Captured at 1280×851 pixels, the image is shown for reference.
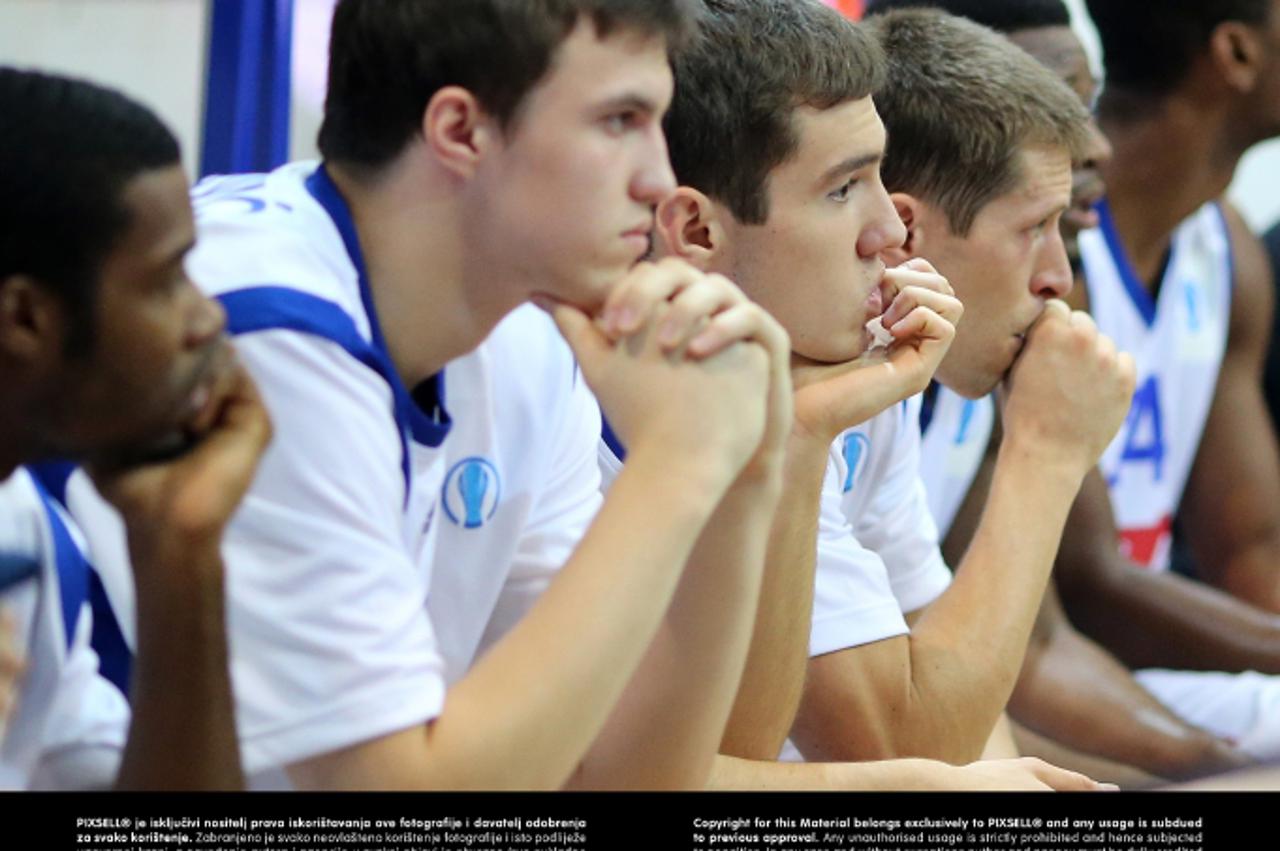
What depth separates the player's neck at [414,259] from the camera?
1098 millimetres

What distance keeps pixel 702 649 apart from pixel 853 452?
0.54 m

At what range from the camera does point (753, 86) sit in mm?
1411

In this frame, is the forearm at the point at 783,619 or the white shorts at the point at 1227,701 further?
the white shorts at the point at 1227,701

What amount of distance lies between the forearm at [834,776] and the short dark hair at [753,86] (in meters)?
0.43

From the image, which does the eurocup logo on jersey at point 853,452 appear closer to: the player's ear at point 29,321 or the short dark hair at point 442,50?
the short dark hair at point 442,50

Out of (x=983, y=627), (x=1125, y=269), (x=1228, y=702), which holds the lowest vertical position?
(x=1228, y=702)

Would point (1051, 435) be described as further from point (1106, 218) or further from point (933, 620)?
point (1106, 218)

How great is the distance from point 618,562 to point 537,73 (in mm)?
307

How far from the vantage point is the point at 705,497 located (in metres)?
1.01

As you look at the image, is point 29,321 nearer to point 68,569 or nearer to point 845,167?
point 68,569

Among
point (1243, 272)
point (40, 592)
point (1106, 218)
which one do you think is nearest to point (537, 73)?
point (40, 592)

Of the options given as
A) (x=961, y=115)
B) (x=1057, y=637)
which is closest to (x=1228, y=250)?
(x=1057, y=637)

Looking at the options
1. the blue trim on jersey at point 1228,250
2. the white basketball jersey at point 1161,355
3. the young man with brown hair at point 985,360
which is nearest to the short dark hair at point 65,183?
the young man with brown hair at point 985,360

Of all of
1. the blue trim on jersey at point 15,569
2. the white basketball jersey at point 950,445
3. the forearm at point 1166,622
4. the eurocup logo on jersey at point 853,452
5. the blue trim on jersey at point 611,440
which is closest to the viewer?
the blue trim on jersey at point 15,569
